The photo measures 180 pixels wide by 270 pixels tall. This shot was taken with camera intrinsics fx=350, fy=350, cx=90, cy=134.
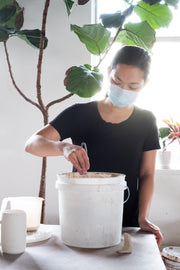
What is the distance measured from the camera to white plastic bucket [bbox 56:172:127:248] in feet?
3.38

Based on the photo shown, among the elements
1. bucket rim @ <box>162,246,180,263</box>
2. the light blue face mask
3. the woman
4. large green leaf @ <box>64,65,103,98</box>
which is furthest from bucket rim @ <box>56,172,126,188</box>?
bucket rim @ <box>162,246,180,263</box>

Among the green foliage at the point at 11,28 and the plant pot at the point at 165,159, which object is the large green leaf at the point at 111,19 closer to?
the green foliage at the point at 11,28

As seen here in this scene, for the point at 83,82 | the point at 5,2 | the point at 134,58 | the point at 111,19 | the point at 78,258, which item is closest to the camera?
the point at 78,258

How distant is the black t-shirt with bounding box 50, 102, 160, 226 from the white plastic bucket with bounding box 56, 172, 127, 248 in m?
0.37

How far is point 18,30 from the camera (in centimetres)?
223

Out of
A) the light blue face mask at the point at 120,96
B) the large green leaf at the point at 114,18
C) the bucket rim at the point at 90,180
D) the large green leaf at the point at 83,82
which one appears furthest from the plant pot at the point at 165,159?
the bucket rim at the point at 90,180

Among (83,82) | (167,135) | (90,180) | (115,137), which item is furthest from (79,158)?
(167,135)

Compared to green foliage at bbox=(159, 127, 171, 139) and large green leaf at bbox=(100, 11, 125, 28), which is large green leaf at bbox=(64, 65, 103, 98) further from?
green foliage at bbox=(159, 127, 171, 139)

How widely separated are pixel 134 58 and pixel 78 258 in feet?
2.62

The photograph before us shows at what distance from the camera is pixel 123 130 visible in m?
1.45

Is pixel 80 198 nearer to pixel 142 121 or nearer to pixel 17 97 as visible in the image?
pixel 142 121

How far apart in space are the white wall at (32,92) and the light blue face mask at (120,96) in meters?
1.01

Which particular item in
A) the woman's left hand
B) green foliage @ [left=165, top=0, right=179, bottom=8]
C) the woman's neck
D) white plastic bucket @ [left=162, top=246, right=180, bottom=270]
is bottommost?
white plastic bucket @ [left=162, top=246, right=180, bottom=270]

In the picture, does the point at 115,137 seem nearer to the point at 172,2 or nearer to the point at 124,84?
the point at 124,84
